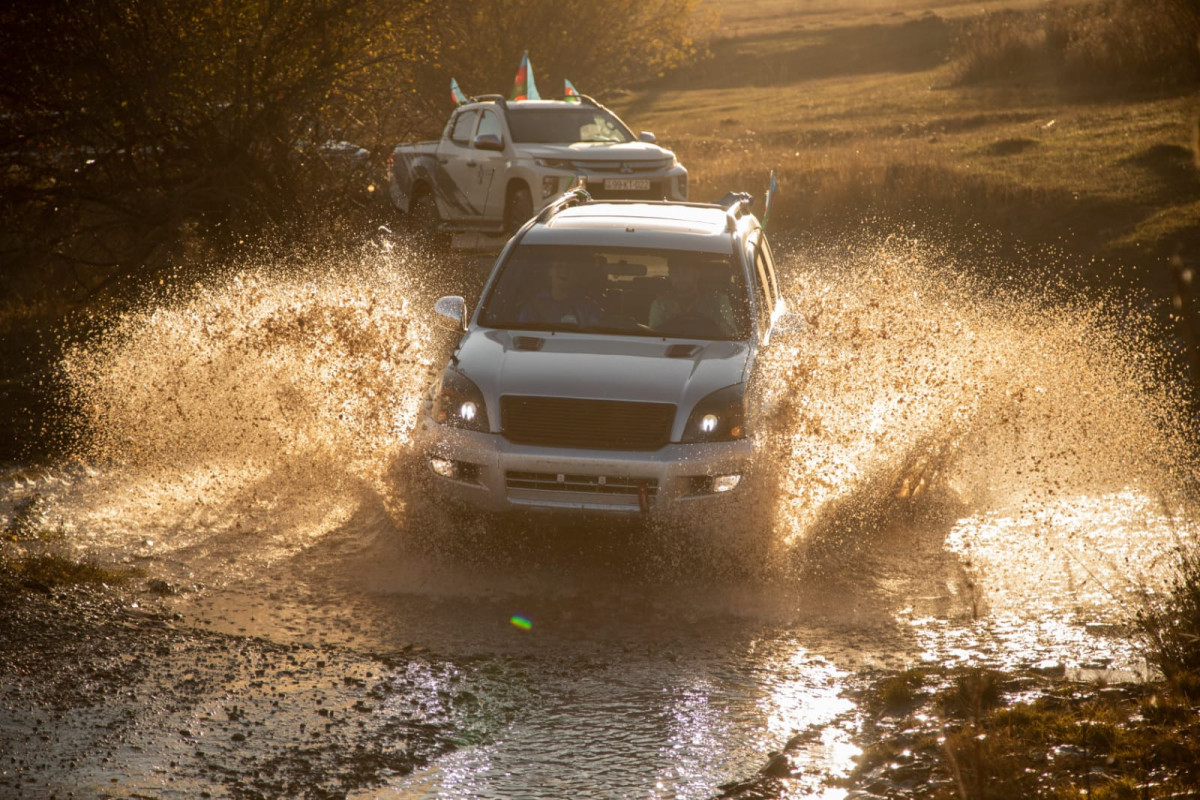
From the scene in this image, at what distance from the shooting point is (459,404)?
766 centimetres

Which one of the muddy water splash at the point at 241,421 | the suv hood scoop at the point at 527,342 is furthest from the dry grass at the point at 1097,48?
the suv hood scoop at the point at 527,342

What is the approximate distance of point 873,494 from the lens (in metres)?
8.80

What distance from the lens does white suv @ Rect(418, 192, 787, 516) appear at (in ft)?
23.9

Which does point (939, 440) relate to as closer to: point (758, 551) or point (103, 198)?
point (758, 551)

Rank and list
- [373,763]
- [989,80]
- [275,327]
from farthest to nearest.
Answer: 1. [989,80]
2. [275,327]
3. [373,763]

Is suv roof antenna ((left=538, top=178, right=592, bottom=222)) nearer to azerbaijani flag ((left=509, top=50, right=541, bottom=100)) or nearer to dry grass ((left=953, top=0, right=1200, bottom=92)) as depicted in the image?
azerbaijani flag ((left=509, top=50, right=541, bottom=100))

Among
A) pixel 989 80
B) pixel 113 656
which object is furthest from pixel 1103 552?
pixel 989 80

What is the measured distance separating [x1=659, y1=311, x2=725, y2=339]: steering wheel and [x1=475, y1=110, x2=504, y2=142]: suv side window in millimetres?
9871

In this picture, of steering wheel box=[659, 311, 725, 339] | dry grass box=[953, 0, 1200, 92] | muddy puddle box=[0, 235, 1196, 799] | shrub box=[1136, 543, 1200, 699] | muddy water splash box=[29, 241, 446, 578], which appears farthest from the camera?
dry grass box=[953, 0, 1200, 92]

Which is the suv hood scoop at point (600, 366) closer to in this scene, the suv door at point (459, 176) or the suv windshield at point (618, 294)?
the suv windshield at point (618, 294)

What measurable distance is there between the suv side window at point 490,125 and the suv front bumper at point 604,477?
11065 mm

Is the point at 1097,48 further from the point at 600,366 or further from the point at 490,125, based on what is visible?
the point at 600,366

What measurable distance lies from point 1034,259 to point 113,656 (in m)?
13.8

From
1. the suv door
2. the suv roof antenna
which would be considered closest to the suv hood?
the suv roof antenna
